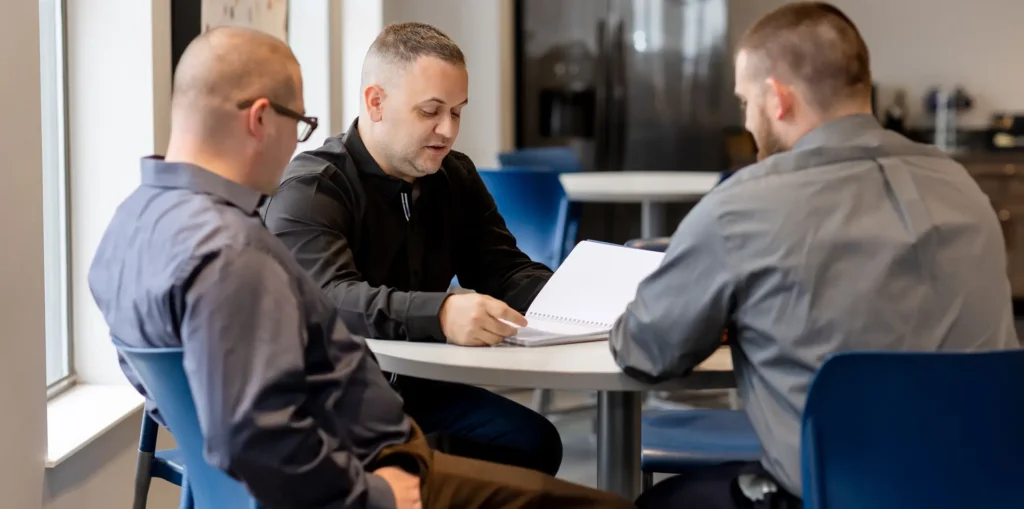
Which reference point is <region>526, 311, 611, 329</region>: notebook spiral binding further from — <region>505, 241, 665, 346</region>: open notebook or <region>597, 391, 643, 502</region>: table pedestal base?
<region>597, 391, 643, 502</region>: table pedestal base

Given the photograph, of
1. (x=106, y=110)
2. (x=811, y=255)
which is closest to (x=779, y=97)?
(x=811, y=255)

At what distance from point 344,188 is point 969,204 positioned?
106 cm

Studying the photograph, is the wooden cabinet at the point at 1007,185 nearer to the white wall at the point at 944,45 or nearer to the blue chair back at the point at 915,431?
the white wall at the point at 944,45

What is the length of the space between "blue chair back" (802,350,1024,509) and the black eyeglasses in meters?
0.72

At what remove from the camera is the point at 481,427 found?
219 centimetres

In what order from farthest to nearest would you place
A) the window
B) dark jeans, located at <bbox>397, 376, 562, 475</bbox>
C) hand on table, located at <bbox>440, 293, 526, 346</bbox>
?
Answer: 1. the window
2. dark jeans, located at <bbox>397, 376, 562, 475</bbox>
3. hand on table, located at <bbox>440, 293, 526, 346</bbox>

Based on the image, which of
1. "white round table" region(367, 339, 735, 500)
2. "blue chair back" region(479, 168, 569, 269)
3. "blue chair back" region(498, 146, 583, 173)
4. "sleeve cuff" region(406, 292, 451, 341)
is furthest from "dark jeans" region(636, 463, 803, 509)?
"blue chair back" region(498, 146, 583, 173)

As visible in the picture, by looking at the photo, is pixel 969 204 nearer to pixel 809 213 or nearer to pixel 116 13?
pixel 809 213

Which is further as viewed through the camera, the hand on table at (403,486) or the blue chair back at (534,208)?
the blue chair back at (534,208)

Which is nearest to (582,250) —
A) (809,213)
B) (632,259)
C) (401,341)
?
(632,259)

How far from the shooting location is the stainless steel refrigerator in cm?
Result: 604

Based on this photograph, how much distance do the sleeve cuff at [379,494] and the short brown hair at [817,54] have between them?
0.78 m

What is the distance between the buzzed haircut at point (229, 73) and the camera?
140 centimetres

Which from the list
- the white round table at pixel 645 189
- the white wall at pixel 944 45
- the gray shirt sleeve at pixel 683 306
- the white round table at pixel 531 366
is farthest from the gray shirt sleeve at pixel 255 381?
the white wall at pixel 944 45
